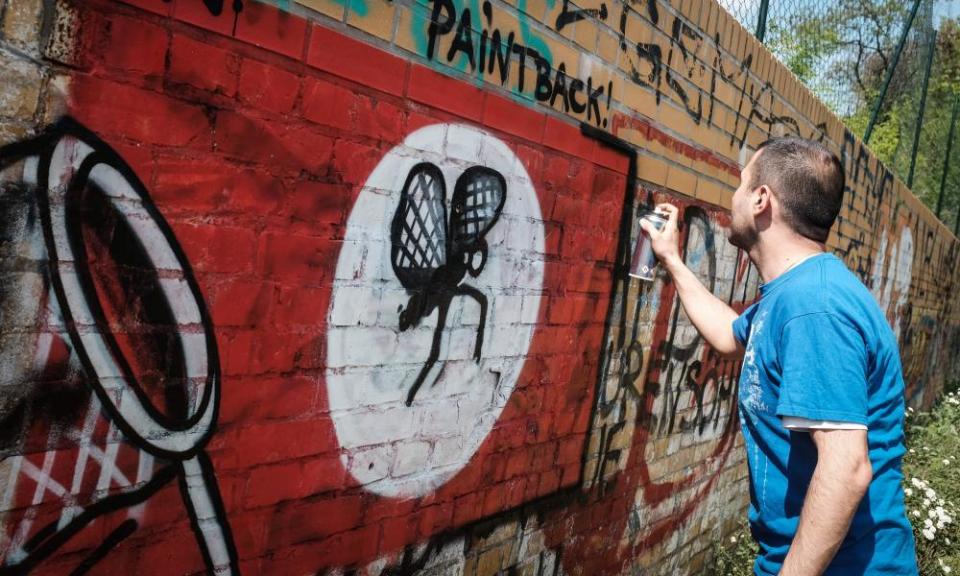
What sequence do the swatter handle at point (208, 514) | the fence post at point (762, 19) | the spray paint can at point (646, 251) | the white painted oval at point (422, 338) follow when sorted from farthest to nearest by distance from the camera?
1. the fence post at point (762, 19)
2. the spray paint can at point (646, 251)
3. the white painted oval at point (422, 338)
4. the swatter handle at point (208, 514)

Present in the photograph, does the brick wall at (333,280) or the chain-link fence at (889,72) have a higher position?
the chain-link fence at (889,72)

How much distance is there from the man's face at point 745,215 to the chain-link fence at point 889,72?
2287 mm

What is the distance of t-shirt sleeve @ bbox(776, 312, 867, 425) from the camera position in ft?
5.32

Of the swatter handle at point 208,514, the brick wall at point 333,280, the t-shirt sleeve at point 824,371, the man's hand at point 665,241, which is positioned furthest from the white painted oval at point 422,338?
the t-shirt sleeve at point 824,371

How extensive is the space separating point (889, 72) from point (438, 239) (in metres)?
7.78

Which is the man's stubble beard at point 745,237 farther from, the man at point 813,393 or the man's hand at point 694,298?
the man's hand at point 694,298

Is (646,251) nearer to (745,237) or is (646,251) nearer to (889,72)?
(745,237)

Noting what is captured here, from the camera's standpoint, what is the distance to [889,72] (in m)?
7.88

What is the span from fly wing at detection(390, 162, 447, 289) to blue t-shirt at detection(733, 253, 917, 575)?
937 millimetres

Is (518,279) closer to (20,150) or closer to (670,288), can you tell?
(670,288)

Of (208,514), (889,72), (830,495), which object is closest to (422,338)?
(208,514)

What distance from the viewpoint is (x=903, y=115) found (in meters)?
10.7

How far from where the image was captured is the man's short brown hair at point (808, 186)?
6.55 ft

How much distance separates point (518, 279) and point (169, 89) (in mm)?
1293
